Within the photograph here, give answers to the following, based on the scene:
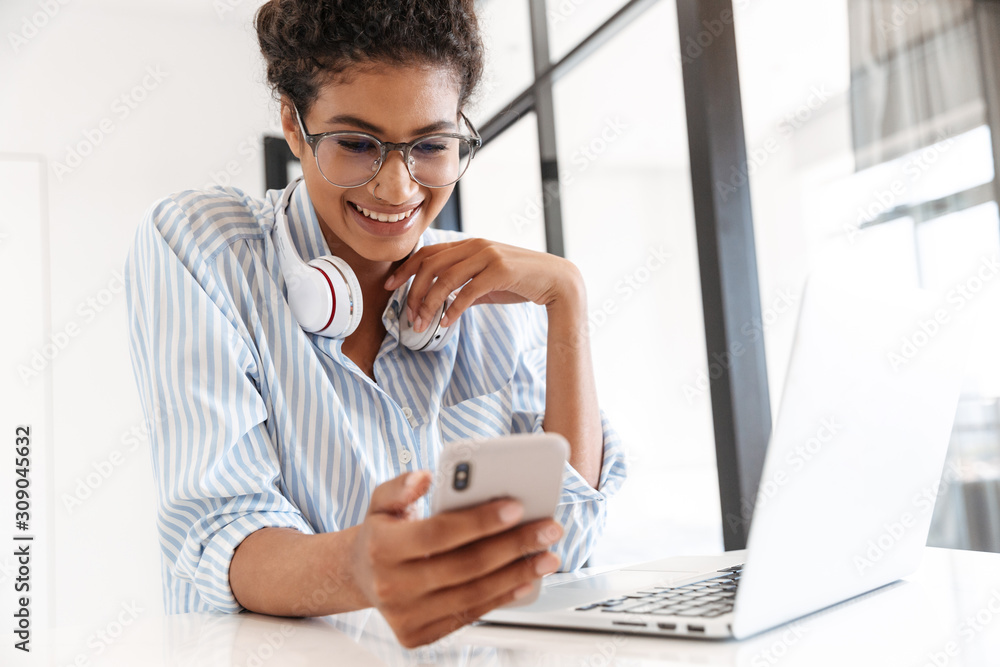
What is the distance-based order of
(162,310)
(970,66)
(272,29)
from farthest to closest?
(970,66) < (272,29) < (162,310)

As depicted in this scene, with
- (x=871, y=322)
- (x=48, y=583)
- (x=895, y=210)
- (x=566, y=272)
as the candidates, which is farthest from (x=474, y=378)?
(x=48, y=583)

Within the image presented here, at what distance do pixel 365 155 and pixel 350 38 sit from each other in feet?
0.52

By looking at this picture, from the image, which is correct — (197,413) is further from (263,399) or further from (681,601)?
(681,601)

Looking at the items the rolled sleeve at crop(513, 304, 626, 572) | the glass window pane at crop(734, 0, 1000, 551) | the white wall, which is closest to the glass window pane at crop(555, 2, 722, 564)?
the white wall

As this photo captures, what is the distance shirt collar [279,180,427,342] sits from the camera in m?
1.23

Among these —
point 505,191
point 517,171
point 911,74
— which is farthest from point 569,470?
point 517,171

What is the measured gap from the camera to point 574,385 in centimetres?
126

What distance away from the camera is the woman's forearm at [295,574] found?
0.70 m

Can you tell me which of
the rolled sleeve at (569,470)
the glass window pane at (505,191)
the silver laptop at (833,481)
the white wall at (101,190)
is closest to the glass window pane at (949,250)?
the rolled sleeve at (569,470)

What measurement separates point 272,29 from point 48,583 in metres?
3.18

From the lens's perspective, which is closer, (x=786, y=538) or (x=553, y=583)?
(x=786, y=538)

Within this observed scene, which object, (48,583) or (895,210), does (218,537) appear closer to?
(895,210)

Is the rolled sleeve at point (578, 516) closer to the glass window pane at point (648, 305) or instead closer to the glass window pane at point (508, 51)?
the glass window pane at point (508, 51)

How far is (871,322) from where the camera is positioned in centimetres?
61
